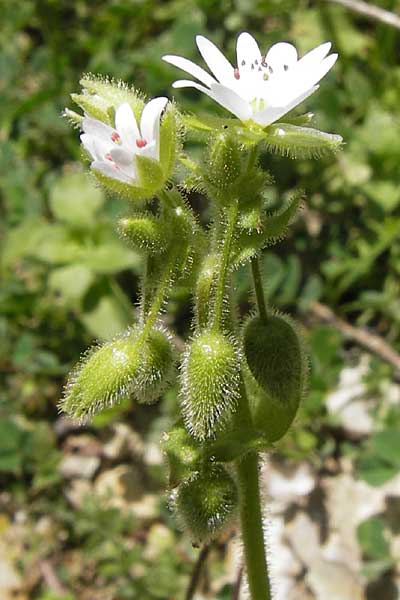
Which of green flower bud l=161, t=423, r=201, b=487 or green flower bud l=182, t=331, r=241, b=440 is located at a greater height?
green flower bud l=182, t=331, r=241, b=440

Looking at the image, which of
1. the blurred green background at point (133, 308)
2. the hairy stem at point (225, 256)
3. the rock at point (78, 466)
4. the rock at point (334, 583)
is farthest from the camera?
the rock at point (78, 466)

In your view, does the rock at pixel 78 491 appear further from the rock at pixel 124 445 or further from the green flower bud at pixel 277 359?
the green flower bud at pixel 277 359

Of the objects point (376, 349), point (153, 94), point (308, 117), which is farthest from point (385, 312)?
point (308, 117)

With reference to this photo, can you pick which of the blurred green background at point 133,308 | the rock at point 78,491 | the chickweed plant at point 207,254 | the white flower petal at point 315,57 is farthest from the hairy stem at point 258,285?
the rock at point 78,491

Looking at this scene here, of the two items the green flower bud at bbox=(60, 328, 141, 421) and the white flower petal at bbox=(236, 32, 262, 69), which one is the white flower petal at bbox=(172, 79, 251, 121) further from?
the green flower bud at bbox=(60, 328, 141, 421)

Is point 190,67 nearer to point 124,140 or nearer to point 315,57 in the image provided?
point 124,140

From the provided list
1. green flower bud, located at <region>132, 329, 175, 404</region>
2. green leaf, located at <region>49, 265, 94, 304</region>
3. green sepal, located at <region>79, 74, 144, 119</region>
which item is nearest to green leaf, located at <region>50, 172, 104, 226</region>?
green leaf, located at <region>49, 265, 94, 304</region>
